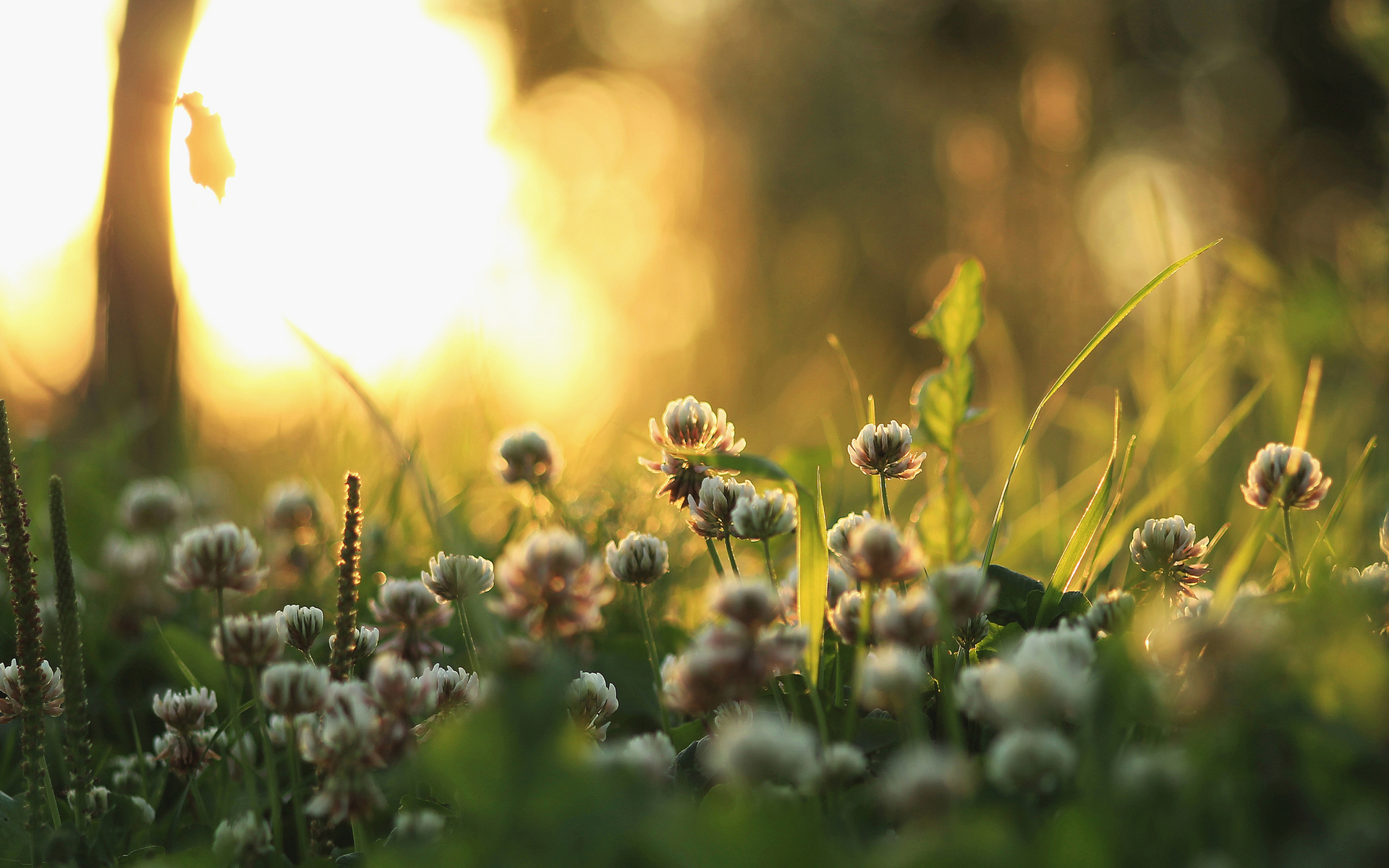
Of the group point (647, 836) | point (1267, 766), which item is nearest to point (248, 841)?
point (647, 836)

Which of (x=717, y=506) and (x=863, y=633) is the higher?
(x=717, y=506)

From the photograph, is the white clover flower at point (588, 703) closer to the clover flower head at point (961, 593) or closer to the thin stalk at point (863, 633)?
the thin stalk at point (863, 633)

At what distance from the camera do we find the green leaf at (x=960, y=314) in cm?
110

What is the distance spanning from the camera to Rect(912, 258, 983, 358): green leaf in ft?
3.62

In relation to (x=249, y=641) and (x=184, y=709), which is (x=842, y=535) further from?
(x=184, y=709)

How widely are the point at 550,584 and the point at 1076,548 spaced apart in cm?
77

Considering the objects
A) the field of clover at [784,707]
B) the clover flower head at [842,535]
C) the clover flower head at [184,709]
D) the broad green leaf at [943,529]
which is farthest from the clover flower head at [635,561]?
the clover flower head at [184,709]

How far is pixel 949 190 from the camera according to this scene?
20.0ft

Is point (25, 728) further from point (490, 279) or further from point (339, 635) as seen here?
point (490, 279)

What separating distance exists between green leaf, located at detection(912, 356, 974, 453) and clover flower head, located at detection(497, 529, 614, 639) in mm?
506

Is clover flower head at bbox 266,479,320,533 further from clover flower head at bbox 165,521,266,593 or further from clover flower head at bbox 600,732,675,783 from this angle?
clover flower head at bbox 600,732,675,783

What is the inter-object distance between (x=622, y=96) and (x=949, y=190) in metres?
11.1

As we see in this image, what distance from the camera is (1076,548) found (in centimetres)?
123

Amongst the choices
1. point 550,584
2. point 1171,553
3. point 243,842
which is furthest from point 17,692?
point 1171,553
